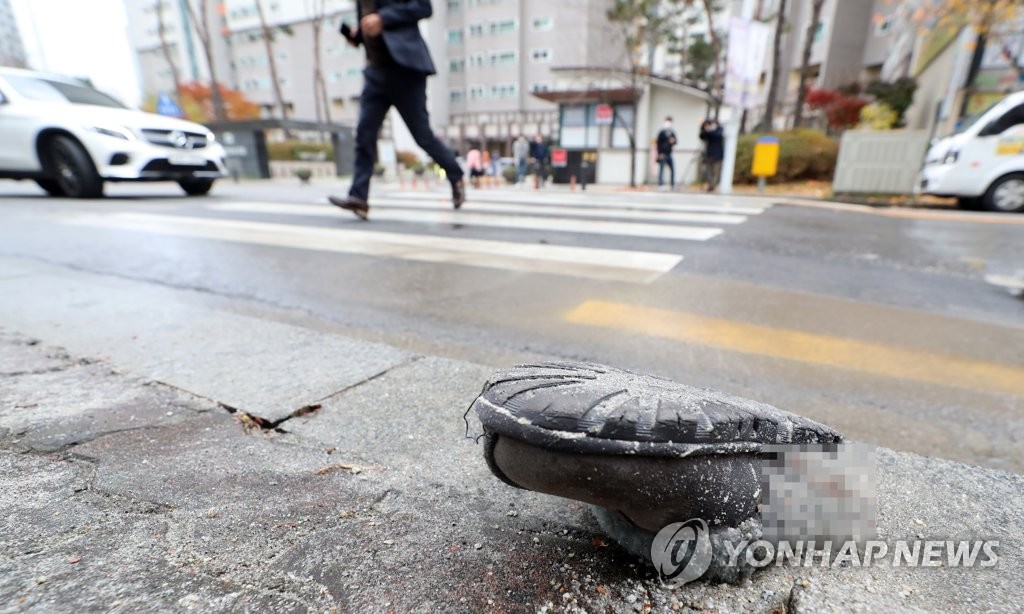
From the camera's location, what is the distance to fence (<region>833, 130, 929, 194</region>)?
29.2 feet

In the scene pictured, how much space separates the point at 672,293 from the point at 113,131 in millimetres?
7299

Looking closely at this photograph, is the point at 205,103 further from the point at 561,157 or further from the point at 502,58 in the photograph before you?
the point at 561,157

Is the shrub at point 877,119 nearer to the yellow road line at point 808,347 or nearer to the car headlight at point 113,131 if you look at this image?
the yellow road line at point 808,347

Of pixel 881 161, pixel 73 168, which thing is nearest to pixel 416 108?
pixel 73 168

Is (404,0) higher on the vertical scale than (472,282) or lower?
higher

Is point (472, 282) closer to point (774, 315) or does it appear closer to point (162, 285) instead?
point (774, 315)

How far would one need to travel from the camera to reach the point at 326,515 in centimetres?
87

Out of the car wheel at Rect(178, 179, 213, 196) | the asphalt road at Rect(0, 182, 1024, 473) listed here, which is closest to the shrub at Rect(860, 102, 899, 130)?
the asphalt road at Rect(0, 182, 1024, 473)

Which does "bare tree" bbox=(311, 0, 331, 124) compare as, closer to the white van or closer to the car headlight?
the car headlight

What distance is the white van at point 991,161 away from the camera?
705 centimetres

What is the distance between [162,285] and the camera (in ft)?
9.02

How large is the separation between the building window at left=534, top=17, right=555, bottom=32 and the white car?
35417mm

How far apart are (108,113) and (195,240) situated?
4223 millimetres

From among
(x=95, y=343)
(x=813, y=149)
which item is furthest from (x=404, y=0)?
(x=813, y=149)
